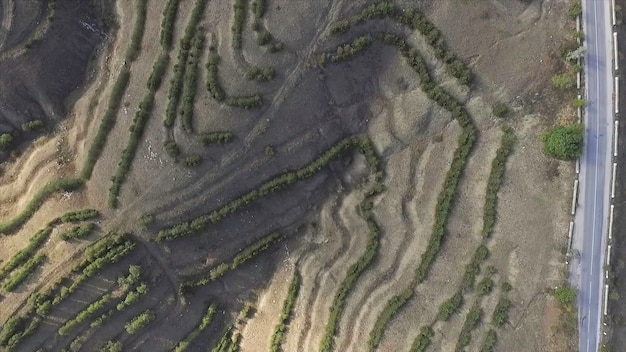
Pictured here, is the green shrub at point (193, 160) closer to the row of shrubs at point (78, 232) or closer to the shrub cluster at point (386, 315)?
the row of shrubs at point (78, 232)

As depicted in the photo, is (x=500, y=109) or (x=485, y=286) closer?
(x=500, y=109)

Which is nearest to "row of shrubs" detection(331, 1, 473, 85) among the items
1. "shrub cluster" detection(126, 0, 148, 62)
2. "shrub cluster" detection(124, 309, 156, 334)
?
"shrub cluster" detection(126, 0, 148, 62)

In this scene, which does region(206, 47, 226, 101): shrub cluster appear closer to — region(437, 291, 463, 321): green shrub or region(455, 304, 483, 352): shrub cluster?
region(437, 291, 463, 321): green shrub

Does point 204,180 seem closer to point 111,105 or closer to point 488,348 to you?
point 111,105

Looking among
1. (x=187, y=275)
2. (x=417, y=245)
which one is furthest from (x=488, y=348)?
(x=187, y=275)

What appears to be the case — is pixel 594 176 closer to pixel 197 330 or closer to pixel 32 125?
pixel 197 330

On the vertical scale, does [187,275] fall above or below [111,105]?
below

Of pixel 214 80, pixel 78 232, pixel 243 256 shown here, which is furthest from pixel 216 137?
pixel 78 232
